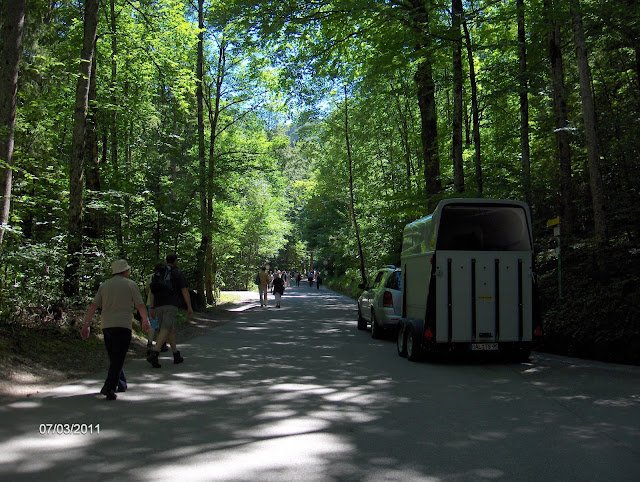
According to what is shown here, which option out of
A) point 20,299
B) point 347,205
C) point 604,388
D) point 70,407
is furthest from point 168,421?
point 347,205

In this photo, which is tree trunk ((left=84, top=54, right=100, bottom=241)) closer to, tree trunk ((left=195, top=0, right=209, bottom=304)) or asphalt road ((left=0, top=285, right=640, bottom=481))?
tree trunk ((left=195, top=0, right=209, bottom=304))

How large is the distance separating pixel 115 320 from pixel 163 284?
285 centimetres

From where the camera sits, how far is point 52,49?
14688 millimetres

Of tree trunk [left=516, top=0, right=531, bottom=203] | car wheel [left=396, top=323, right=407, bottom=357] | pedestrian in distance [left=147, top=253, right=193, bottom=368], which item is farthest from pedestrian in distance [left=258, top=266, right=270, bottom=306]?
pedestrian in distance [left=147, top=253, right=193, bottom=368]

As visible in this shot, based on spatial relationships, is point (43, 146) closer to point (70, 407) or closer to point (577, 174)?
point (70, 407)

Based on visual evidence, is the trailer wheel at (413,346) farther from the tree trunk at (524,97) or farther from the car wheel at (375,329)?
the tree trunk at (524,97)

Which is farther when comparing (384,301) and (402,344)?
(384,301)

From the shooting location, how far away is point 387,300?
13.7m

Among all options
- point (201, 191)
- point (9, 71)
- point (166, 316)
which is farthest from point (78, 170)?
point (201, 191)

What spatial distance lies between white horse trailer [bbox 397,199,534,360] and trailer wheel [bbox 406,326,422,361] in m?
0.03

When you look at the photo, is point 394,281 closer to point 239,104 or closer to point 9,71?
point 9,71

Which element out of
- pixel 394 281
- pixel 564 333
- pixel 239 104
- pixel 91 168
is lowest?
pixel 564 333

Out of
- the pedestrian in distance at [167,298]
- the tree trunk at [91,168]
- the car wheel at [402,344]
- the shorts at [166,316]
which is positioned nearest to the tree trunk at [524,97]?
the car wheel at [402,344]
